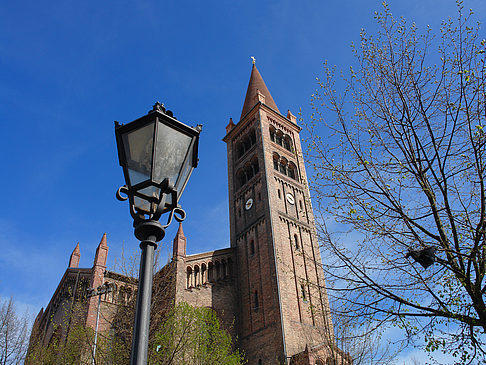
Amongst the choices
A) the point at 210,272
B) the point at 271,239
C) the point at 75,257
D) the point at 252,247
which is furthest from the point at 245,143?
the point at 75,257

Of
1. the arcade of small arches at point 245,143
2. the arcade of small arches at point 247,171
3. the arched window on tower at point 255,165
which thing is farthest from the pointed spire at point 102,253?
the arcade of small arches at point 245,143

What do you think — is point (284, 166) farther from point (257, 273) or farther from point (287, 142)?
point (257, 273)

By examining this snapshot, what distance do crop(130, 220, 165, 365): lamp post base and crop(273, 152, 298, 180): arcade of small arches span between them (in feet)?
96.5

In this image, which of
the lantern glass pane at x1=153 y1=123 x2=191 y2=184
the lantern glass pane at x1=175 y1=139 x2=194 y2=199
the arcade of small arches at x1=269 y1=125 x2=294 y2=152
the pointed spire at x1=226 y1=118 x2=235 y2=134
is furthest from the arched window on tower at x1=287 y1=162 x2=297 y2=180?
the lantern glass pane at x1=153 y1=123 x2=191 y2=184

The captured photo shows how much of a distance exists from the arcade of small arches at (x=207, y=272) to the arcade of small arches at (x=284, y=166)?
9062mm

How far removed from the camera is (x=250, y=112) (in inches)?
1443

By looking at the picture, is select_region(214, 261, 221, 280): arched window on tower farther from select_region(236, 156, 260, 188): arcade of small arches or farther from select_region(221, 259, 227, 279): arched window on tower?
select_region(236, 156, 260, 188): arcade of small arches

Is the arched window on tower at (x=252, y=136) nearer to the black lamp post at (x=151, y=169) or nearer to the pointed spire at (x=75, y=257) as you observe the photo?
the pointed spire at (x=75, y=257)

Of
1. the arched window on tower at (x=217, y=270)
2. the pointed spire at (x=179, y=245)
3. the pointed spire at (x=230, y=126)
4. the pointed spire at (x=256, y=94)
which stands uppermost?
the pointed spire at (x=256, y=94)

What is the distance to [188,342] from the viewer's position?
17.3 m

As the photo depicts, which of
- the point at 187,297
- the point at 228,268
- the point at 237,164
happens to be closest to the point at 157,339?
the point at 187,297

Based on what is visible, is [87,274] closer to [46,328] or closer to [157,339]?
[46,328]

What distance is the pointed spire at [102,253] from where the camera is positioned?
2420cm

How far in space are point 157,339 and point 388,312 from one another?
11.1 m
